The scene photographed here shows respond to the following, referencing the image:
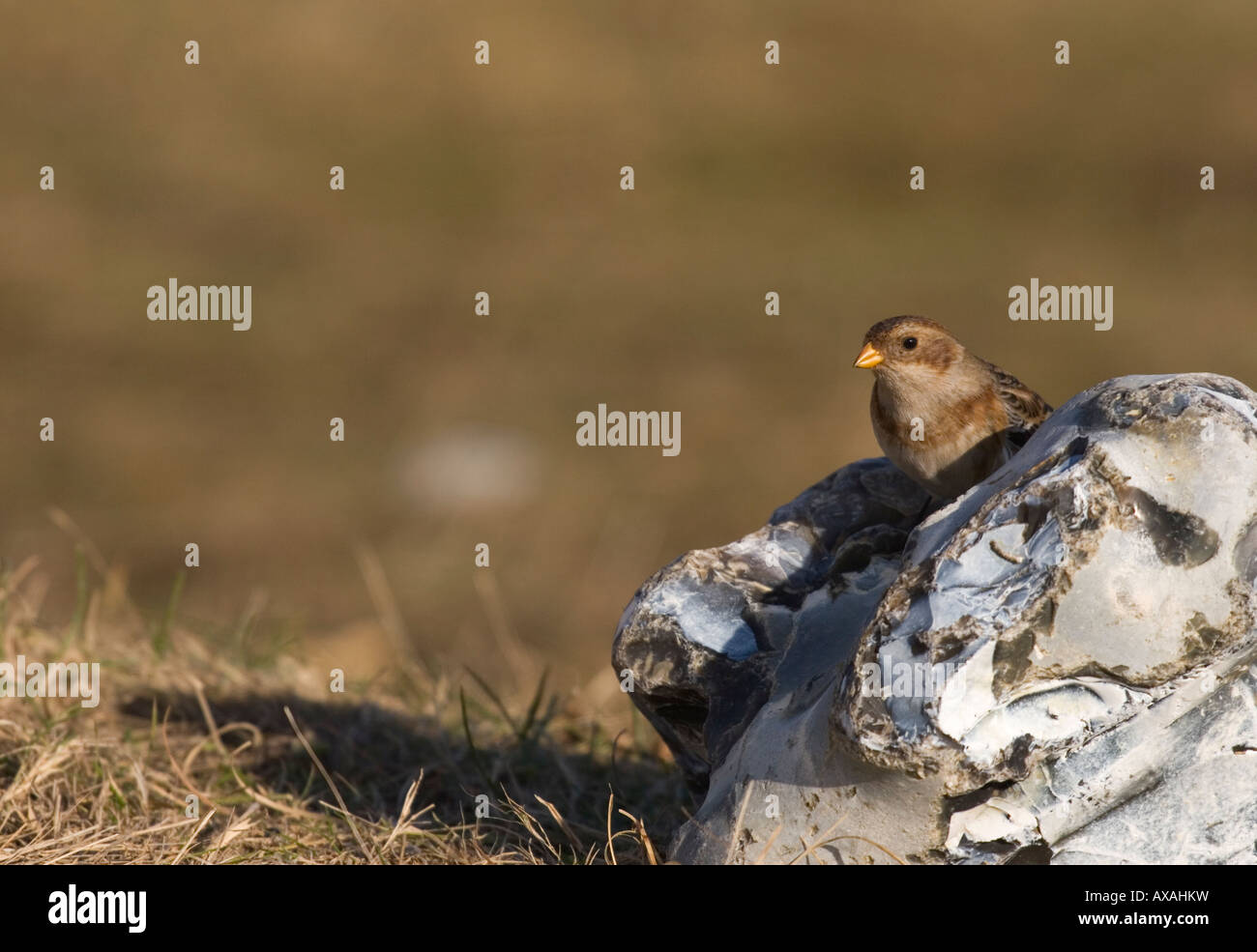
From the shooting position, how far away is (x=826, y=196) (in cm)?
1706

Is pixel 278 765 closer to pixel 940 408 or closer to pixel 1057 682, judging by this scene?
pixel 940 408

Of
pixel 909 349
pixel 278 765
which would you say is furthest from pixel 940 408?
pixel 278 765

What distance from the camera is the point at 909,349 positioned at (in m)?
4.23

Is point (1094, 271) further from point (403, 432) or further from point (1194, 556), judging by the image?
point (1194, 556)

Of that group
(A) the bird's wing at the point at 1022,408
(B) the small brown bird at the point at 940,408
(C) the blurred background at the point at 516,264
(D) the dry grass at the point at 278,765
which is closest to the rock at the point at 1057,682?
(D) the dry grass at the point at 278,765

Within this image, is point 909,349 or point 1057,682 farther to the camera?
point 909,349

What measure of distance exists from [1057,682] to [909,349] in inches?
61.1

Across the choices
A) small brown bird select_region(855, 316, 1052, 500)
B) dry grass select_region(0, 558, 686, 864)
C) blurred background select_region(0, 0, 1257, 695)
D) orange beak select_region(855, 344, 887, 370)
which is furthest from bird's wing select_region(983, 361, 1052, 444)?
blurred background select_region(0, 0, 1257, 695)

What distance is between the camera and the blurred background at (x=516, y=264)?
40.1ft

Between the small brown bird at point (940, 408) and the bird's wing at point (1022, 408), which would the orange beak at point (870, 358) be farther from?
the bird's wing at point (1022, 408)

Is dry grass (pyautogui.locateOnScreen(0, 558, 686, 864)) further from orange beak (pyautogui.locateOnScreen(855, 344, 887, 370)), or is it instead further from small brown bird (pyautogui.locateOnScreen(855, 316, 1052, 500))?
orange beak (pyautogui.locateOnScreen(855, 344, 887, 370))

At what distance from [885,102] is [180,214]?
26.9 ft

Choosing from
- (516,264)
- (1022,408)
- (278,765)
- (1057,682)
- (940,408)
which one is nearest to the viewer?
(1057,682)

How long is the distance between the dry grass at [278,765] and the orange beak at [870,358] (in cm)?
141
